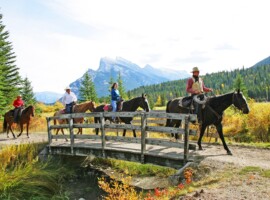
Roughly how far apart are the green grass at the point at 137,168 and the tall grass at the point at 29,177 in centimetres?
194

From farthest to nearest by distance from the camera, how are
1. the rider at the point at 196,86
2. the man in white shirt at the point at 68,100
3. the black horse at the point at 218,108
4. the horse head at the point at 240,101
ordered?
the man in white shirt at the point at 68,100, the rider at the point at 196,86, the black horse at the point at 218,108, the horse head at the point at 240,101

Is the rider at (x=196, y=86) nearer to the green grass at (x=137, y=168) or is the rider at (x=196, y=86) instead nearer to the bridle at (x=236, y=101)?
the bridle at (x=236, y=101)

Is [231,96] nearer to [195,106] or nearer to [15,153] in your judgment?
[195,106]

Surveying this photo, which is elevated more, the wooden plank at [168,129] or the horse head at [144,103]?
the horse head at [144,103]

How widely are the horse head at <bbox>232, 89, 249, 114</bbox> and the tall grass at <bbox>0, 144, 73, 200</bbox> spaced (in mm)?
7206

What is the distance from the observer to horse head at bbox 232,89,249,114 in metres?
10.9

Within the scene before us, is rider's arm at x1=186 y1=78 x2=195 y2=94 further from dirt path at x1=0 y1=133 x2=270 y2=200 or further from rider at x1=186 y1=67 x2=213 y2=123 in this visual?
dirt path at x1=0 y1=133 x2=270 y2=200

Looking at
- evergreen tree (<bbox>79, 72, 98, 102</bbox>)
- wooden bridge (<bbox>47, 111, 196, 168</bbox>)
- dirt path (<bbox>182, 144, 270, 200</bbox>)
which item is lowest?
dirt path (<bbox>182, 144, 270, 200</bbox>)

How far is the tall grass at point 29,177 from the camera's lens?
9992 mm

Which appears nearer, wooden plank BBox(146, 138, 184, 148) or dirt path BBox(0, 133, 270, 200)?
dirt path BBox(0, 133, 270, 200)

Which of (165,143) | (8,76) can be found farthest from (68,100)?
(8,76)

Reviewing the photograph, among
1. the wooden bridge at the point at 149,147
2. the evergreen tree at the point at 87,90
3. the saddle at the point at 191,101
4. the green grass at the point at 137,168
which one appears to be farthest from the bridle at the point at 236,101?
the evergreen tree at the point at 87,90

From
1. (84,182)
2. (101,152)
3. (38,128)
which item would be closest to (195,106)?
(101,152)

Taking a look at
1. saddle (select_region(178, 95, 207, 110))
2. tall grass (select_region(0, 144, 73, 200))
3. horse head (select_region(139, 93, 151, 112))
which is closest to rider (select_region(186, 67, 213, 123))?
saddle (select_region(178, 95, 207, 110))
